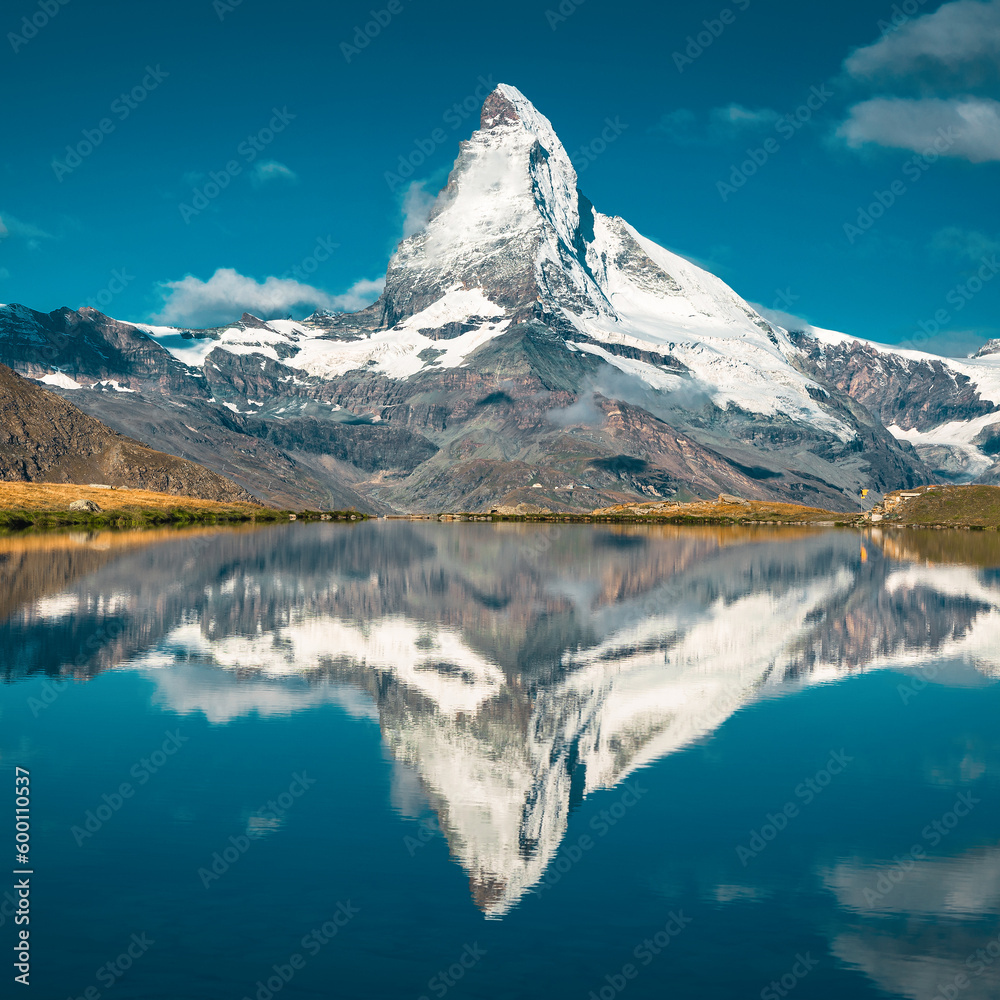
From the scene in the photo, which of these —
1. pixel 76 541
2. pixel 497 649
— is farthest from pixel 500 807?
pixel 76 541

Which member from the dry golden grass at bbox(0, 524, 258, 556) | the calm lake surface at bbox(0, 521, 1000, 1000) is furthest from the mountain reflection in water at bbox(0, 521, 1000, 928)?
the dry golden grass at bbox(0, 524, 258, 556)

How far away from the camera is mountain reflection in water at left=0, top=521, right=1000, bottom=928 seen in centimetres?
3086

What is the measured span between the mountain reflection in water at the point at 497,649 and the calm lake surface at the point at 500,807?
25 centimetres

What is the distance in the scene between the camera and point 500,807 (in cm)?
2780

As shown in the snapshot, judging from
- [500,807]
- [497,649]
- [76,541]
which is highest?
[76,541]

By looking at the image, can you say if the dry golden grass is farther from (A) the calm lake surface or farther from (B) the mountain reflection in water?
(A) the calm lake surface

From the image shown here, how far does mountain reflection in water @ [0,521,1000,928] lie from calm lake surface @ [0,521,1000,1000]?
9.8 inches

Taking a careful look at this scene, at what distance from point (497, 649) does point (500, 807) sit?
26395mm

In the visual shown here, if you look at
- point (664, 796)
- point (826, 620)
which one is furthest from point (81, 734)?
point (826, 620)

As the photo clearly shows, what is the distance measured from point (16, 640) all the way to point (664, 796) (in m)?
39.4

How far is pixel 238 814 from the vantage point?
2720 cm

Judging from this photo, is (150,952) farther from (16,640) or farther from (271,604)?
(271,604)

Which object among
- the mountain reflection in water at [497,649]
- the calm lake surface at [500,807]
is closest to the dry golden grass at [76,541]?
the mountain reflection in water at [497,649]

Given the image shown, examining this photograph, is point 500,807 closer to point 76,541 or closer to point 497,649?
point 497,649
